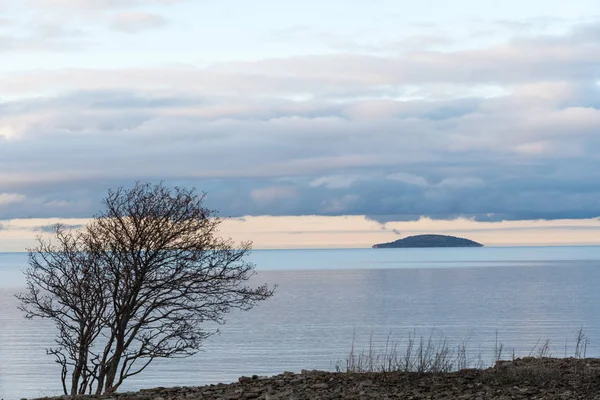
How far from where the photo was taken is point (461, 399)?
44.9 ft

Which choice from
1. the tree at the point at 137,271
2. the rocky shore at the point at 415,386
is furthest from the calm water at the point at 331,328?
the rocky shore at the point at 415,386

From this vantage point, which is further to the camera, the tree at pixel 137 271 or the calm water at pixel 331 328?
the calm water at pixel 331 328

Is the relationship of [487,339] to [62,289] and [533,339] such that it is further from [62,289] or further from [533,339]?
[62,289]

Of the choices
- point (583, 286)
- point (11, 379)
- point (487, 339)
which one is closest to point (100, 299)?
point (11, 379)

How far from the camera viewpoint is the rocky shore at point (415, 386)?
46.0ft

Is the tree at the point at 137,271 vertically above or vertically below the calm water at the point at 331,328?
above

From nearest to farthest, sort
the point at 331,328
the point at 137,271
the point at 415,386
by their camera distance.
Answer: the point at 415,386 → the point at 137,271 → the point at 331,328

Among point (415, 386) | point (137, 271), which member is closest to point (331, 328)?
point (137, 271)

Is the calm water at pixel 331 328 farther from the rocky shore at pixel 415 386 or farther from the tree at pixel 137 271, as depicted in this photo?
the rocky shore at pixel 415 386

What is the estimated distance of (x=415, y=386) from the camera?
1466 centimetres

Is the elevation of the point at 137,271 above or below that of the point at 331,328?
above

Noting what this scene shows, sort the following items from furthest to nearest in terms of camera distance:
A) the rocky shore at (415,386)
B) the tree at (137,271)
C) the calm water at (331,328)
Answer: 1. the calm water at (331,328)
2. the tree at (137,271)
3. the rocky shore at (415,386)

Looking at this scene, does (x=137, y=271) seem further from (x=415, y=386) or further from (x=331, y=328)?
(x=331, y=328)

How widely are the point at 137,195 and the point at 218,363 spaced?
37135mm
